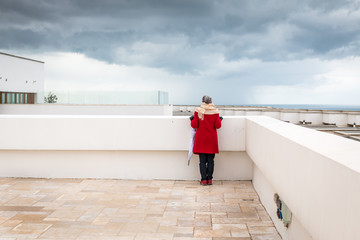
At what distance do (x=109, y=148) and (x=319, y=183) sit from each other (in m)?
4.10

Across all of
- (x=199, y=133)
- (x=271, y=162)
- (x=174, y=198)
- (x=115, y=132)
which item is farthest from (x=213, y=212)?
(x=115, y=132)

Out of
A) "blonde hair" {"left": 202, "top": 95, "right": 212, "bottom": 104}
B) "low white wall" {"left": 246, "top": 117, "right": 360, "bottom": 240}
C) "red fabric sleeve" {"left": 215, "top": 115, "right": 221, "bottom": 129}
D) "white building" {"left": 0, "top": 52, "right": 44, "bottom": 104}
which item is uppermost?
"white building" {"left": 0, "top": 52, "right": 44, "bottom": 104}

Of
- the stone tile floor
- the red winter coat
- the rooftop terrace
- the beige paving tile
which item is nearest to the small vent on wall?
the rooftop terrace

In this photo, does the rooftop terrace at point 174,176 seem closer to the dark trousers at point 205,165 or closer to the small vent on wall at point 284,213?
the small vent on wall at point 284,213

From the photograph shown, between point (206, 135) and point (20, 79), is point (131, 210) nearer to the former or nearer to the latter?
point (206, 135)

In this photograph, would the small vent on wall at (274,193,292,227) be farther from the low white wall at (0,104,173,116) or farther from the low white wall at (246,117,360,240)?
the low white wall at (0,104,173,116)

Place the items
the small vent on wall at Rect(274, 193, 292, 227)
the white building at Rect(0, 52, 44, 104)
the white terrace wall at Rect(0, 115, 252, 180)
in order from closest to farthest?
1. the small vent on wall at Rect(274, 193, 292, 227)
2. the white terrace wall at Rect(0, 115, 252, 180)
3. the white building at Rect(0, 52, 44, 104)

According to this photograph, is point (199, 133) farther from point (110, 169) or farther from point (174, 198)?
point (110, 169)

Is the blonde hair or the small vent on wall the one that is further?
the blonde hair

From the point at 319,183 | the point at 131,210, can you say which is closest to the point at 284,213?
the point at 319,183

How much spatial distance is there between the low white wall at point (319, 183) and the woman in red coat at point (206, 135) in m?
1.74

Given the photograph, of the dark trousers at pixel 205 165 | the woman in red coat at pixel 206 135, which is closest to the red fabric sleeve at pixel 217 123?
the woman in red coat at pixel 206 135

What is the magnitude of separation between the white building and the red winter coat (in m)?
28.9

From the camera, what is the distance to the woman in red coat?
17.3 ft
